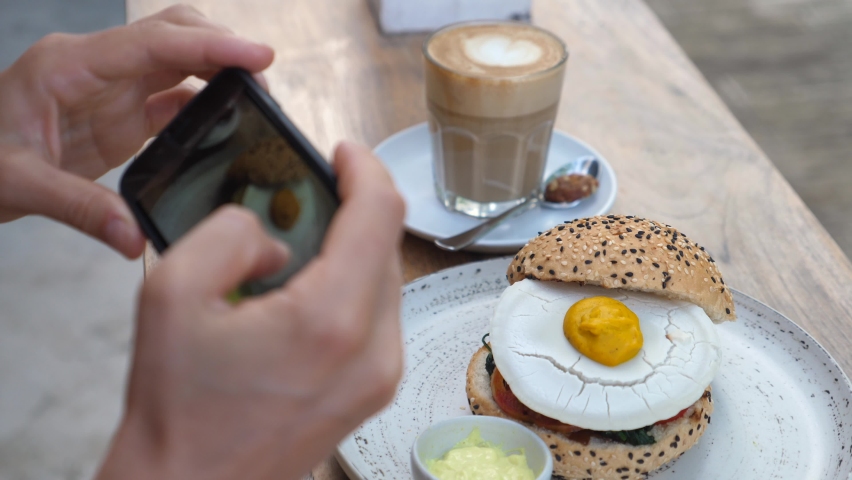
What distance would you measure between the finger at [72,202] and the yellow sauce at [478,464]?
52cm

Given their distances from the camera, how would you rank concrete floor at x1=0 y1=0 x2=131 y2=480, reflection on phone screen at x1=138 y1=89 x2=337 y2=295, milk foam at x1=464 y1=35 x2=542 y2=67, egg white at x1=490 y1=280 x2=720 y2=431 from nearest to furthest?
reflection on phone screen at x1=138 y1=89 x2=337 y2=295 → egg white at x1=490 y1=280 x2=720 y2=431 → milk foam at x1=464 y1=35 x2=542 y2=67 → concrete floor at x1=0 y1=0 x2=131 y2=480

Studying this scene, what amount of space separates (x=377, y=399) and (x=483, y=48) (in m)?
1.18

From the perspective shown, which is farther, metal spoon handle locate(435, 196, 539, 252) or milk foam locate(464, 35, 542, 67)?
milk foam locate(464, 35, 542, 67)

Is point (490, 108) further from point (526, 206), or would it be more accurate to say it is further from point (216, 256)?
point (216, 256)

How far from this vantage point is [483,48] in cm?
177

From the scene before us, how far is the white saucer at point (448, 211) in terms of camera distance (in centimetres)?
171

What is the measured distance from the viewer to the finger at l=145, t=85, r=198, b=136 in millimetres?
1416

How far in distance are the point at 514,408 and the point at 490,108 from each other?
2.35 ft

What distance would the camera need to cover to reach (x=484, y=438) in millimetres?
1157

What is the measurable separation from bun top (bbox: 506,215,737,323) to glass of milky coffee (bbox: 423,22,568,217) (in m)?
0.41

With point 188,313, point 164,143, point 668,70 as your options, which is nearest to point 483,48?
point 668,70

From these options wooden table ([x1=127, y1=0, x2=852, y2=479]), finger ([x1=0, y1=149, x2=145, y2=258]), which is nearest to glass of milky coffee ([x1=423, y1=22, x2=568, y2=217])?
wooden table ([x1=127, y1=0, x2=852, y2=479])

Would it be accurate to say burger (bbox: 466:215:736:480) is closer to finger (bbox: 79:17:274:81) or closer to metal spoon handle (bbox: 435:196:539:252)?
metal spoon handle (bbox: 435:196:539:252)

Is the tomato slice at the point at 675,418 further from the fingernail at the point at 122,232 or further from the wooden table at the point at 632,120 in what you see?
the fingernail at the point at 122,232
